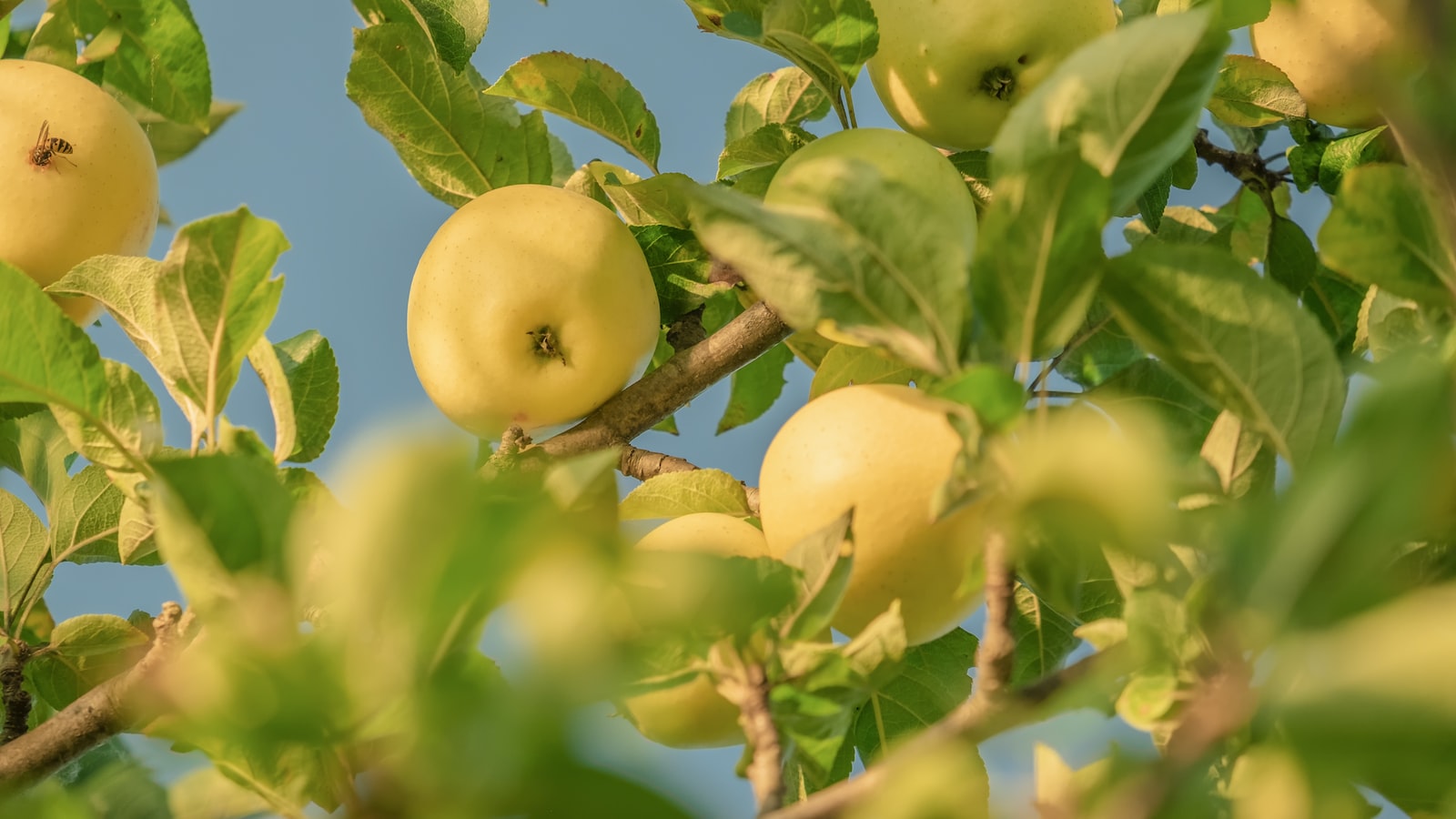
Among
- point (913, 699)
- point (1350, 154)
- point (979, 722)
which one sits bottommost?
point (913, 699)

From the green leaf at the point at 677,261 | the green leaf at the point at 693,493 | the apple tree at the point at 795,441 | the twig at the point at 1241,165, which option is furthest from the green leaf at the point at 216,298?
the twig at the point at 1241,165

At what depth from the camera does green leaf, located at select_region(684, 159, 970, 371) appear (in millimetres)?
531

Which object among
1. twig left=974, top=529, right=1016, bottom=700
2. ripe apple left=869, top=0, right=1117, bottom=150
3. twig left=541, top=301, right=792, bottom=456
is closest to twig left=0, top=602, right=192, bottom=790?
twig left=541, top=301, right=792, bottom=456

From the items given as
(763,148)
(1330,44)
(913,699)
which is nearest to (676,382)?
(763,148)

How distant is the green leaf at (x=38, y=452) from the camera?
1.14m

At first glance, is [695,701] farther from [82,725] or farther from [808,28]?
[808,28]

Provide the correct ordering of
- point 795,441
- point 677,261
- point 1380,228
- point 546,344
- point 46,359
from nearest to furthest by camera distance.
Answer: point 1380,228
point 46,359
point 795,441
point 546,344
point 677,261

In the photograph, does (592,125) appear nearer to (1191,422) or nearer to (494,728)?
(1191,422)

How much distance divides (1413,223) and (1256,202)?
111 centimetres

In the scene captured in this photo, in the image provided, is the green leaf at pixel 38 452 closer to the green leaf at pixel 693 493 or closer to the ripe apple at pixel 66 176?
the ripe apple at pixel 66 176

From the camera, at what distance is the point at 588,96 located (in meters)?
1.20

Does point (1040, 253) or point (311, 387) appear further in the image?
point (311, 387)

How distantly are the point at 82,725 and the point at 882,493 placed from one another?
554 millimetres

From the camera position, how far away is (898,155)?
0.93 meters
